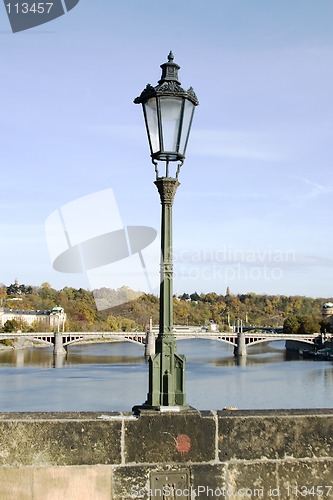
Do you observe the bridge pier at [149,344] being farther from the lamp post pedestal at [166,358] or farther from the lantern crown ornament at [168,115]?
the lantern crown ornament at [168,115]

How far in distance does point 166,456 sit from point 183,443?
0.50 ft

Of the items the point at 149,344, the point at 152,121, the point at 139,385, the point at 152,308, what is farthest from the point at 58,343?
the point at 152,121

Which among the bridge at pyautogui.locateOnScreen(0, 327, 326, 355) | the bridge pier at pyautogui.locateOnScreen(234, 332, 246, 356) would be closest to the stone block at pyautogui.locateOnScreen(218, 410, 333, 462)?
the bridge at pyautogui.locateOnScreen(0, 327, 326, 355)

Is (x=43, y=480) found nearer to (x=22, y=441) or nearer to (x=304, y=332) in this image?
(x=22, y=441)

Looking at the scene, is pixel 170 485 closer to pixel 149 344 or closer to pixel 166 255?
pixel 166 255

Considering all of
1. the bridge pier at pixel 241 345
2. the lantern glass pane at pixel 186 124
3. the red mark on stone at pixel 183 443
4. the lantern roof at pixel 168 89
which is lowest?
the bridge pier at pixel 241 345

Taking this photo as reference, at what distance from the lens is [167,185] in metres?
5.07

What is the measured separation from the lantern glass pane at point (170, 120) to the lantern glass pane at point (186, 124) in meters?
0.05

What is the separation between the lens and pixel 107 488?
14.5ft

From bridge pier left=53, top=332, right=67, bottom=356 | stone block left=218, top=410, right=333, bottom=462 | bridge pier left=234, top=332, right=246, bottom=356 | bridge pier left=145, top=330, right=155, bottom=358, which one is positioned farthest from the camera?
bridge pier left=234, top=332, right=246, bottom=356

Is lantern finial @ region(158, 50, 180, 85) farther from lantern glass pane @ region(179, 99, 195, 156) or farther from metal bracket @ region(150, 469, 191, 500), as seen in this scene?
metal bracket @ region(150, 469, 191, 500)

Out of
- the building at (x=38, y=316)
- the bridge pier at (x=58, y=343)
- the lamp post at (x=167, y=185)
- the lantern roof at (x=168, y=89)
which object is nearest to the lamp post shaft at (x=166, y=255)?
the lamp post at (x=167, y=185)

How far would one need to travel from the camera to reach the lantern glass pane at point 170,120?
4895 millimetres

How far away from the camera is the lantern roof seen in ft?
16.0
